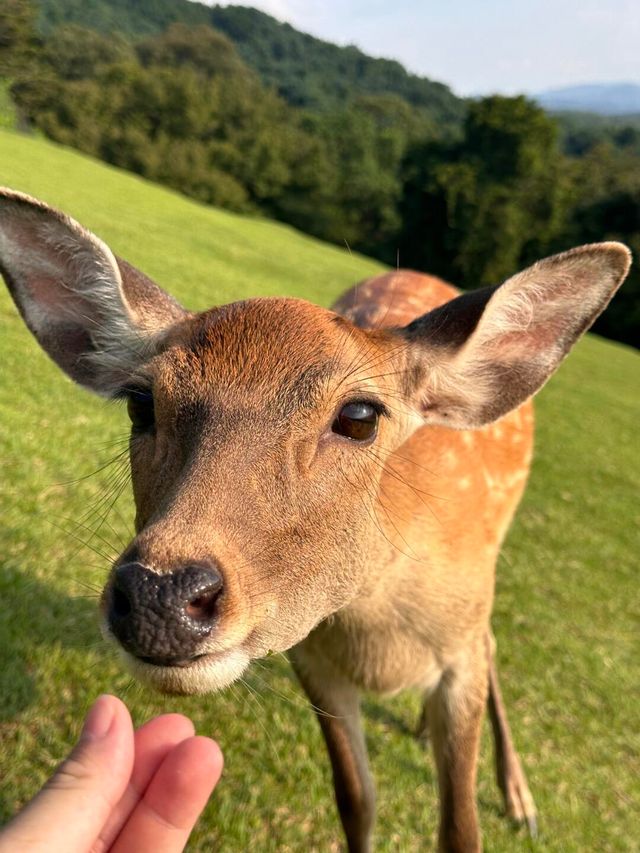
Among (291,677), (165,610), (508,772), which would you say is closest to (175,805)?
(165,610)

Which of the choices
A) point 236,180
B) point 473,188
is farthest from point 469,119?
point 236,180

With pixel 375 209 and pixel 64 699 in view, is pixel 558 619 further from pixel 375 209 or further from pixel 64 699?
pixel 375 209

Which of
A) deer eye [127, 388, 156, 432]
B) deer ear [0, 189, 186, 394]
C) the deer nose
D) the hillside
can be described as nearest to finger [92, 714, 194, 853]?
the deer nose

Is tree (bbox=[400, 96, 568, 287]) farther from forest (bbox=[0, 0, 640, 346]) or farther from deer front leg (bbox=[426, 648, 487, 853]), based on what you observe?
deer front leg (bbox=[426, 648, 487, 853])

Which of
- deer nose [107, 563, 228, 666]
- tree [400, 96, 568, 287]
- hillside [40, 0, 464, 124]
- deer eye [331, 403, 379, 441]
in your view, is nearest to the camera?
deer nose [107, 563, 228, 666]

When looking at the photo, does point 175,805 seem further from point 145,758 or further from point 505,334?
point 505,334

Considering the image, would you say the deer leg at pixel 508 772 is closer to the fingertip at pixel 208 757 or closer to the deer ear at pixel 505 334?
the deer ear at pixel 505 334
